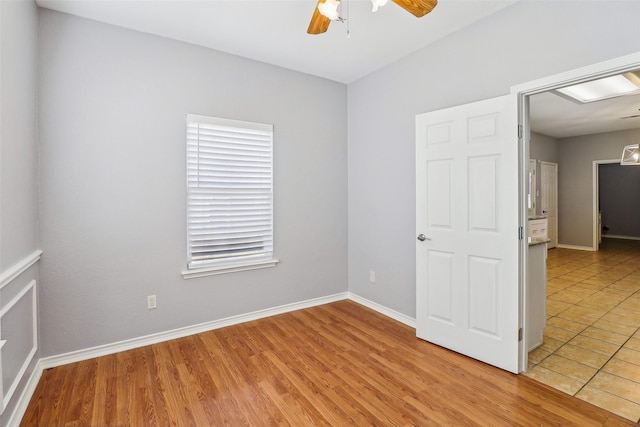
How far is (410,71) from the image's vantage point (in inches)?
125

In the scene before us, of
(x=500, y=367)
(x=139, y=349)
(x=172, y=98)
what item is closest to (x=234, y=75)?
(x=172, y=98)

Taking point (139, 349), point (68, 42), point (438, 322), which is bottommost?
point (139, 349)

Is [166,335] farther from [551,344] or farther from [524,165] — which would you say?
[551,344]

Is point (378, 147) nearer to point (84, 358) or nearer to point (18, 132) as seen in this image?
point (18, 132)

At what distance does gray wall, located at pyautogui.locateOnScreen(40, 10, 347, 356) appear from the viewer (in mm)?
2438

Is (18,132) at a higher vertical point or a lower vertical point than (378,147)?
lower

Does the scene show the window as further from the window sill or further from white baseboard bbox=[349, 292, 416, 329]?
white baseboard bbox=[349, 292, 416, 329]

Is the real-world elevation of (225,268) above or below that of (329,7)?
below

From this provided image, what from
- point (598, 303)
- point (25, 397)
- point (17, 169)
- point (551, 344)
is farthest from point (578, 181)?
point (25, 397)

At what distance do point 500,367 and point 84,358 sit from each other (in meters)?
3.34

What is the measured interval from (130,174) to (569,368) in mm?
3928

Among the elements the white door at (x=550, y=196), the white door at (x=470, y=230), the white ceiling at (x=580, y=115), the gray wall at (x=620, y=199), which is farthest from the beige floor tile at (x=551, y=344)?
the gray wall at (x=620, y=199)

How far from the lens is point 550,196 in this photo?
748 centimetres

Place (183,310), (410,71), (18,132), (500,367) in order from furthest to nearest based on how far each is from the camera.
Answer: (410,71) < (183,310) < (500,367) < (18,132)
